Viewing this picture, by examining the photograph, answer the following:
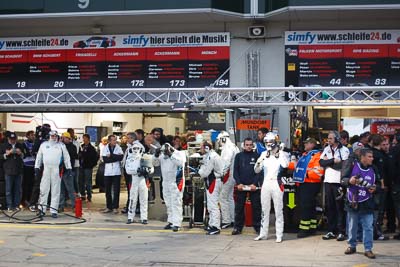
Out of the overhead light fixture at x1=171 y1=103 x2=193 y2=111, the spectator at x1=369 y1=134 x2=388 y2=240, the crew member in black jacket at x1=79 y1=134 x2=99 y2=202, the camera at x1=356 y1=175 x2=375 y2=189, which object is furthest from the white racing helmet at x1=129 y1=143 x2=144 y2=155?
the camera at x1=356 y1=175 x2=375 y2=189

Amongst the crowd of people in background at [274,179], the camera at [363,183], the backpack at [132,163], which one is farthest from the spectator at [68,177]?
the camera at [363,183]

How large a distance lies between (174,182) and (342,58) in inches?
250

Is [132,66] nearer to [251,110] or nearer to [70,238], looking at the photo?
[251,110]

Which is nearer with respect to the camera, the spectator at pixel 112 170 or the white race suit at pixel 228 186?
the white race suit at pixel 228 186

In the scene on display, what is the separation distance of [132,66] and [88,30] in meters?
1.71

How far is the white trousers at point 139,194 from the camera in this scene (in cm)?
1248

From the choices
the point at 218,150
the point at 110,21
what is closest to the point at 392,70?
the point at 218,150

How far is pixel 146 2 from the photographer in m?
15.2

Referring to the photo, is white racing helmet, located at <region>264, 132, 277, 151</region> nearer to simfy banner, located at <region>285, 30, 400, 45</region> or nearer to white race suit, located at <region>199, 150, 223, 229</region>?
white race suit, located at <region>199, 150, 223, 229</region>

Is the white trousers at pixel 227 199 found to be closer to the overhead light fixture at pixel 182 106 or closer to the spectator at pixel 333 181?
the overhead light fixture at pixel 182 106

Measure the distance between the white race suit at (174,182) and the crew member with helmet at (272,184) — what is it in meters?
1.74

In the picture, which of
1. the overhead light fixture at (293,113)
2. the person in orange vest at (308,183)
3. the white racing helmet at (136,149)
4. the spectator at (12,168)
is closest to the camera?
the person in orange vest at (308,183)

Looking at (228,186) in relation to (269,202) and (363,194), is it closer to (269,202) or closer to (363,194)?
(269,202)

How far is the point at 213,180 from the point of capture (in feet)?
37.6
